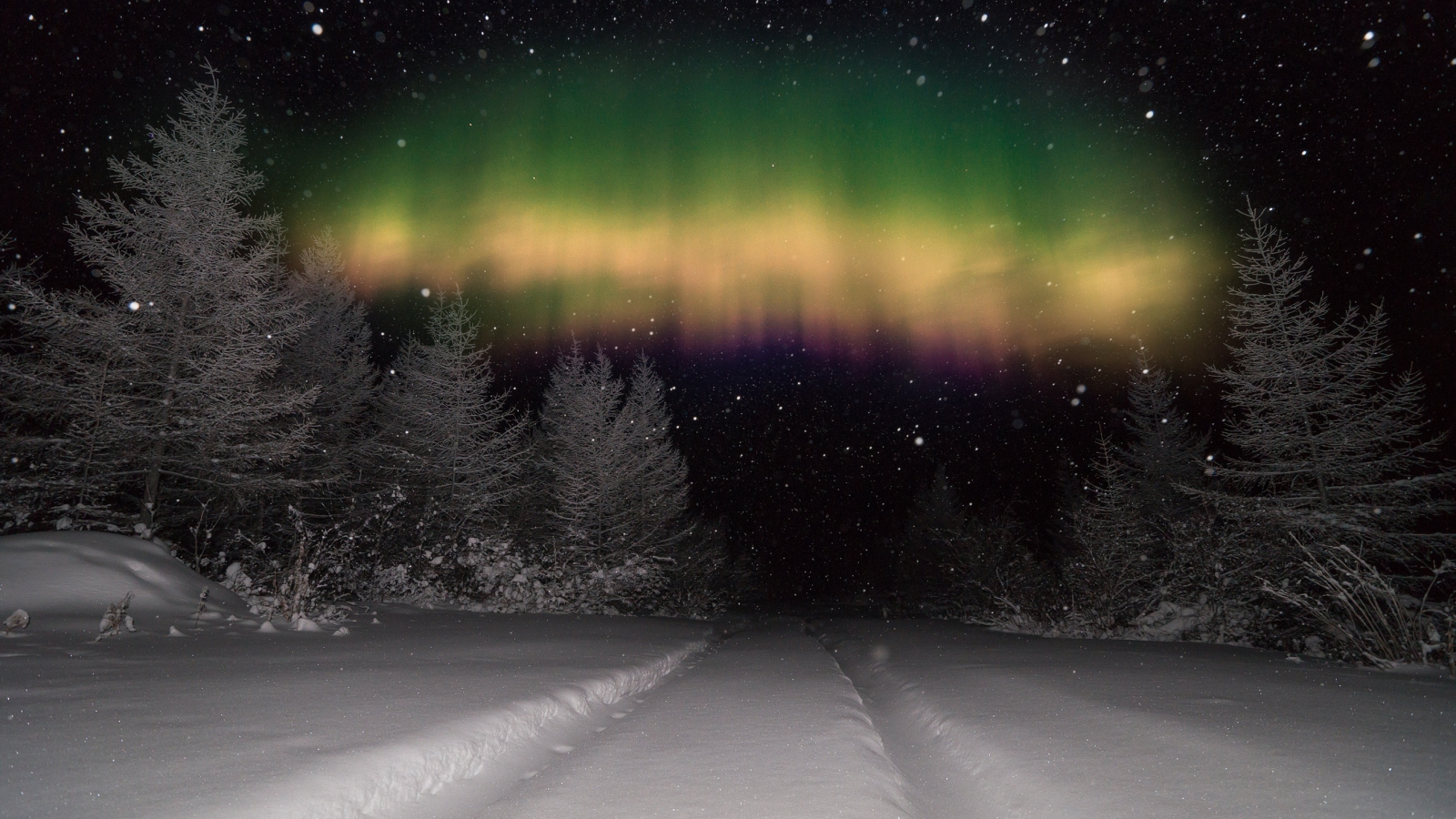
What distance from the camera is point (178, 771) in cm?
334

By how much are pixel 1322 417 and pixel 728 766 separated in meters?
18.6

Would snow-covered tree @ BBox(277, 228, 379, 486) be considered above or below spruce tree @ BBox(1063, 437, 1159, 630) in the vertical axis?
above

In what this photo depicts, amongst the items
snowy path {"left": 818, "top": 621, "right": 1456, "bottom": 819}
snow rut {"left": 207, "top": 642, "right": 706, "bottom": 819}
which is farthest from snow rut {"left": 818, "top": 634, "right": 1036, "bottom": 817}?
snow rut {"left": 207, "top": 642, "right": 706, "bottom": 819}

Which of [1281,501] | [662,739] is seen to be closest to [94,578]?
[662,739]

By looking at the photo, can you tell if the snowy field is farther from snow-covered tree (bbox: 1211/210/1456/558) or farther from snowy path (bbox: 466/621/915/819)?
snow-covered tree (bbox: 1211/210/1456/558)

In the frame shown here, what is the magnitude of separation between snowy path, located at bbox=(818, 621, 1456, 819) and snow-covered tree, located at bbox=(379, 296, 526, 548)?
56.8 feet

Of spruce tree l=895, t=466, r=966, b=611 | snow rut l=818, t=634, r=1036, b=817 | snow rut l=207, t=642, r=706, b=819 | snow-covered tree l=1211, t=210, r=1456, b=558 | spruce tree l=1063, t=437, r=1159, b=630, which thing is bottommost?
spruce tree l=895, t=466, r=966, b=611

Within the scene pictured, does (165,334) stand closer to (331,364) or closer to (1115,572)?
(331,364)

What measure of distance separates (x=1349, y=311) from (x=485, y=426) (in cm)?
2427

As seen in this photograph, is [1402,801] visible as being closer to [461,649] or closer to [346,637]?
[461,649]

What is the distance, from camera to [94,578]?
8.79m

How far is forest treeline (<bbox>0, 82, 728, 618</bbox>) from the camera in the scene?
40.8 feet

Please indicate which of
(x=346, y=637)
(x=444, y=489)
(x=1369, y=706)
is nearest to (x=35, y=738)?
(x=346, y=637)

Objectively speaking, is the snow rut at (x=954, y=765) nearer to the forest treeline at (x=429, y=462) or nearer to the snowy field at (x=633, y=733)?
the snowy field at (x=633, y=733)
